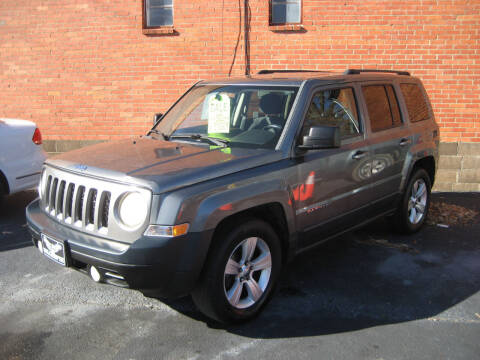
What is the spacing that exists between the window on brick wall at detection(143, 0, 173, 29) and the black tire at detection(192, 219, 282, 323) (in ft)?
20.3

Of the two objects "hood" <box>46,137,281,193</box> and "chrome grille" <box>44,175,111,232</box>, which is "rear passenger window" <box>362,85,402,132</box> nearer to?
"hood" <box>46,137,281,193</box>

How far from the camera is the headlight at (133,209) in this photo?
3192 millimetres

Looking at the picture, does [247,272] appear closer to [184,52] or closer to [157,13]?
[184,52]

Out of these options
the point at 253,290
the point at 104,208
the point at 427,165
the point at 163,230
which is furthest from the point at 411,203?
the point at 104,208

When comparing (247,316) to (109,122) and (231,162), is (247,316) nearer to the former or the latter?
(231,162)

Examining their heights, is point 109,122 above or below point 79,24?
below

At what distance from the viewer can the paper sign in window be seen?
14.3ft

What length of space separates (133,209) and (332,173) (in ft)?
6.05

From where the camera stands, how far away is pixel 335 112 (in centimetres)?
446

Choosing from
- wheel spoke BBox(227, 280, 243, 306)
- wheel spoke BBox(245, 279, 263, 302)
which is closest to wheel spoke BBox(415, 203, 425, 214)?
wheel spoke BBox(245, 279, 263, 302)

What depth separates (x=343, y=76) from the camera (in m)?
4.74

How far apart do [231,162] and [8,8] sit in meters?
7.51

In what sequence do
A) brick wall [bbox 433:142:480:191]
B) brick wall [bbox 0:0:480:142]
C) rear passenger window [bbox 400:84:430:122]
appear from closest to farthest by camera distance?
rear passenger window [bbox 400:84:430:122] → brick wall [bbox 0:0:480:142] → brick wall [bbox 433:142:480:191]

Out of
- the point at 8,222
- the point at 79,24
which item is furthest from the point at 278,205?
the point at 79,24
